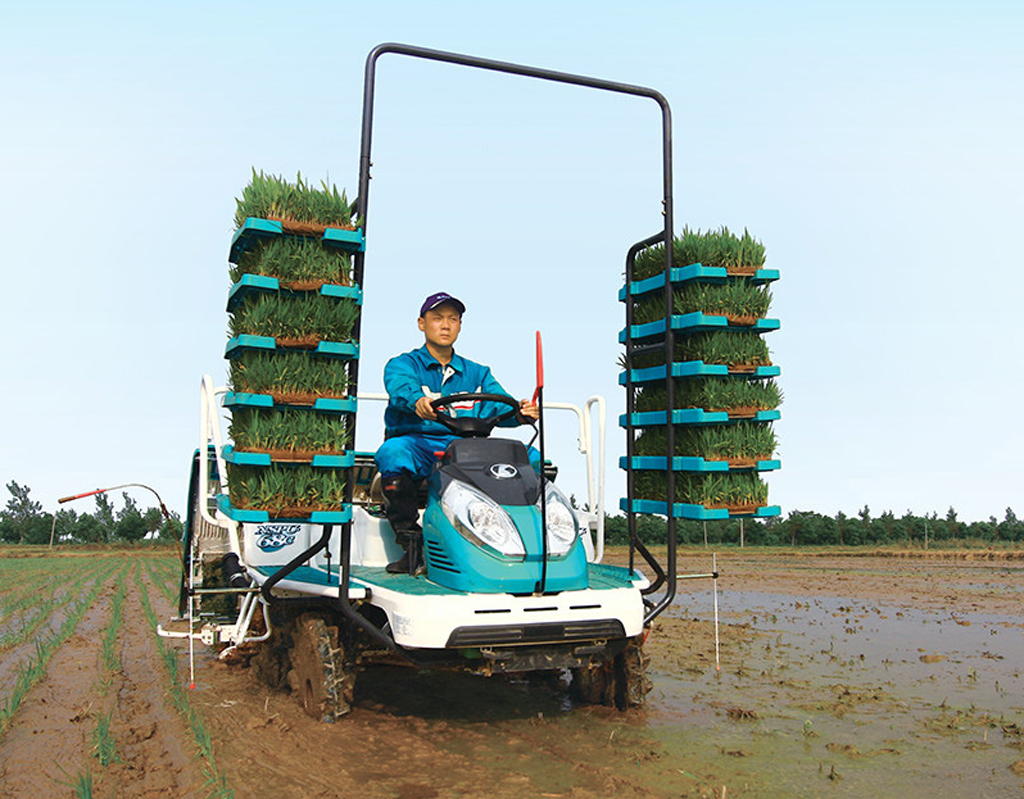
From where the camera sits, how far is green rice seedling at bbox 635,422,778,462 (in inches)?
241

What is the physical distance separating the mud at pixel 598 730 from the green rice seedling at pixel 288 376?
1.95 metres

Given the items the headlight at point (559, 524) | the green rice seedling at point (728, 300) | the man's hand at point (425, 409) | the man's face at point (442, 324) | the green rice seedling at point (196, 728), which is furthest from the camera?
the man's face at point (442, 324)

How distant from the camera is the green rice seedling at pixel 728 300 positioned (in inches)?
242

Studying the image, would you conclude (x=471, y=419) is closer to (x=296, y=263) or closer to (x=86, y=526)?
(x=296, y=263)

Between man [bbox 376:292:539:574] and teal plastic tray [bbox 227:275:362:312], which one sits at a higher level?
teal plastic tray [bbox 227:275:362:312]

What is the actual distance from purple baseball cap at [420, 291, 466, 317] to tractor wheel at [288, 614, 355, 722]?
228cm

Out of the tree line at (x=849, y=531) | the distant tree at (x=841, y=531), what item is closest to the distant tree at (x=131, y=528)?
the tree line at (x=849, y=531)

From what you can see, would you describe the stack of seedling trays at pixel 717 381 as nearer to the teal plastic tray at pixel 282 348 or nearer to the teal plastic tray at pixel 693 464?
the teal plastic tray at pixel 693 464

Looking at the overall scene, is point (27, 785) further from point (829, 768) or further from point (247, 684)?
point (829, 768)

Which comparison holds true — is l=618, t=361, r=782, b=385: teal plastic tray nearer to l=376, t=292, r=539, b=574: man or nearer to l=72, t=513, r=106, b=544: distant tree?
l=376, t=292, r=539, b=574: man

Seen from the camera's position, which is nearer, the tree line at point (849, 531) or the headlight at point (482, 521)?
the headlight at point (482, 521)

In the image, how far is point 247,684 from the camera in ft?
22.9

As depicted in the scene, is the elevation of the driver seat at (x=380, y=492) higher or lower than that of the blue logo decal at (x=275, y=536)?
higher

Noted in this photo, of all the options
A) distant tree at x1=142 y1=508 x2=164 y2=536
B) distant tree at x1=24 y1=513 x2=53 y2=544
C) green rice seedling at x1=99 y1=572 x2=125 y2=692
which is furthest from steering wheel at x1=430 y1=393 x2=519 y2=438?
distant tree at x1=24 y1=513 x2=53 y2=544
